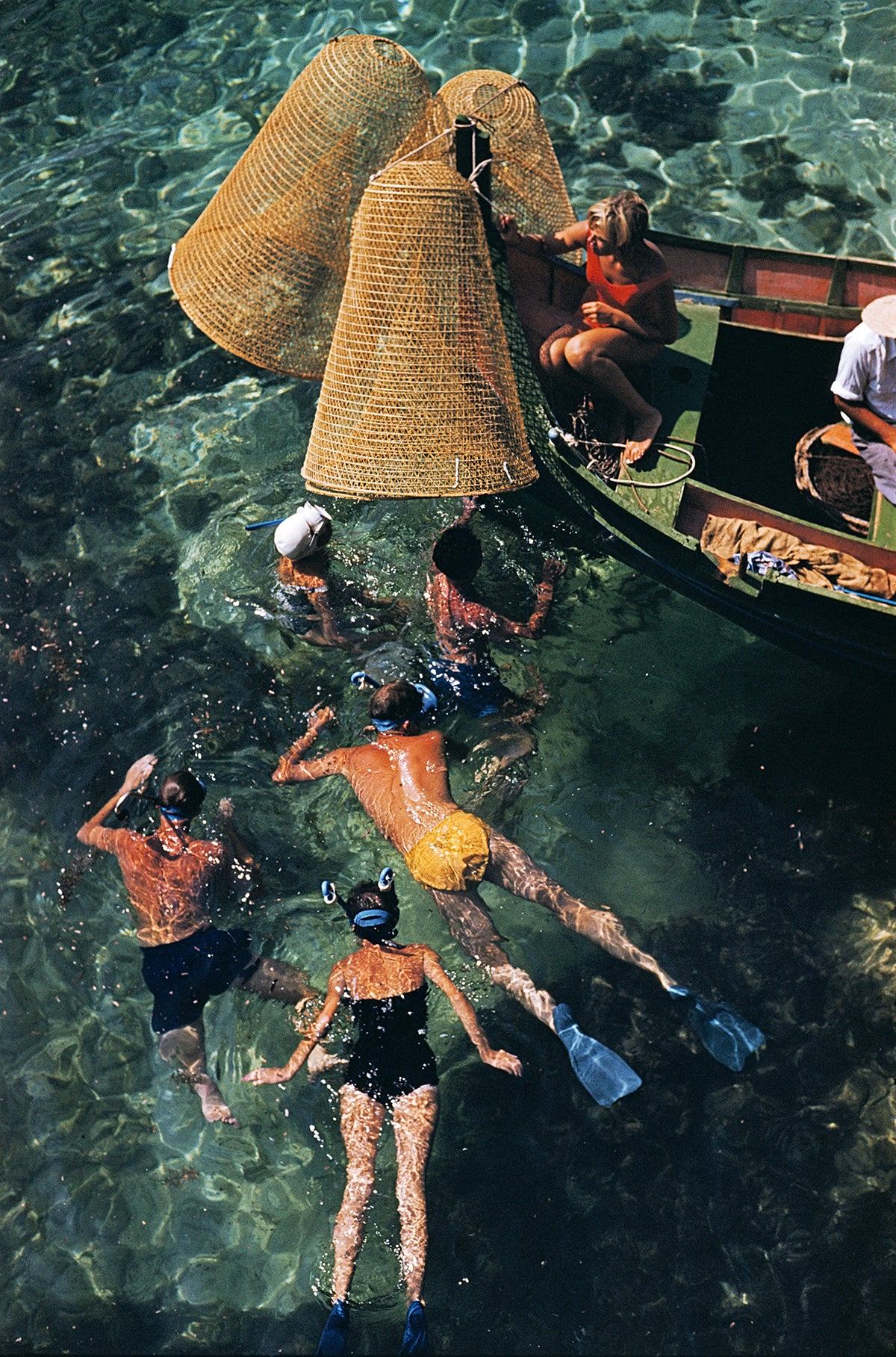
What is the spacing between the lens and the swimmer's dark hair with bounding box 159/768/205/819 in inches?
264

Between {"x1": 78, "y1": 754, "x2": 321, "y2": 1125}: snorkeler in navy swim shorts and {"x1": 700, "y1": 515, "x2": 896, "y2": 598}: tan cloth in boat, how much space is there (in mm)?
4201

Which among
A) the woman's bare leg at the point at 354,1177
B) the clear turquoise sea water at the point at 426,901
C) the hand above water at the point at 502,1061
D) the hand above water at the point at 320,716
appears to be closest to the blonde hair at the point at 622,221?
the clear turquoise sea water at the point at 426,901

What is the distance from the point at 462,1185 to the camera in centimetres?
656

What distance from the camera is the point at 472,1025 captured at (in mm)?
6434

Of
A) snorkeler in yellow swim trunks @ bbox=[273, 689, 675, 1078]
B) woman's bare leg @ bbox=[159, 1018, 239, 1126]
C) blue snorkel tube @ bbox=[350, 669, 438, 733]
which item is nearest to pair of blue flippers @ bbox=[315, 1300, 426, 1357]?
woman's bare leg @ bbox=[159, 1018, 239, 1126]

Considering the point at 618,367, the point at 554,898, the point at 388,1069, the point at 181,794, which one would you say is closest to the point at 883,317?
the point at 618,367

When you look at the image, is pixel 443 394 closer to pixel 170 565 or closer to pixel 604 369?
pixel 604 369

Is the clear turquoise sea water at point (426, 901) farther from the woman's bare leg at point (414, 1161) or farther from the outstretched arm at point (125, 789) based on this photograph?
the outstretched arm at point (125, 789)

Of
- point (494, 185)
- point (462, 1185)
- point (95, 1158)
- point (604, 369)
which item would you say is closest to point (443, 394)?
point (604, 369)

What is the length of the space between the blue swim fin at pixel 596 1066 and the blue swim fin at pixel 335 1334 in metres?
1.97

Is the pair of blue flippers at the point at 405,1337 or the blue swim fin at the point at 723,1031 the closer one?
the pair of blue flippers at the point at 405,1337

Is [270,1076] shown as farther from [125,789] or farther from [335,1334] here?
[125,789]

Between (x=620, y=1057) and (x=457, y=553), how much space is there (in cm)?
369

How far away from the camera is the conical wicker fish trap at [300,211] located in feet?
25.4
